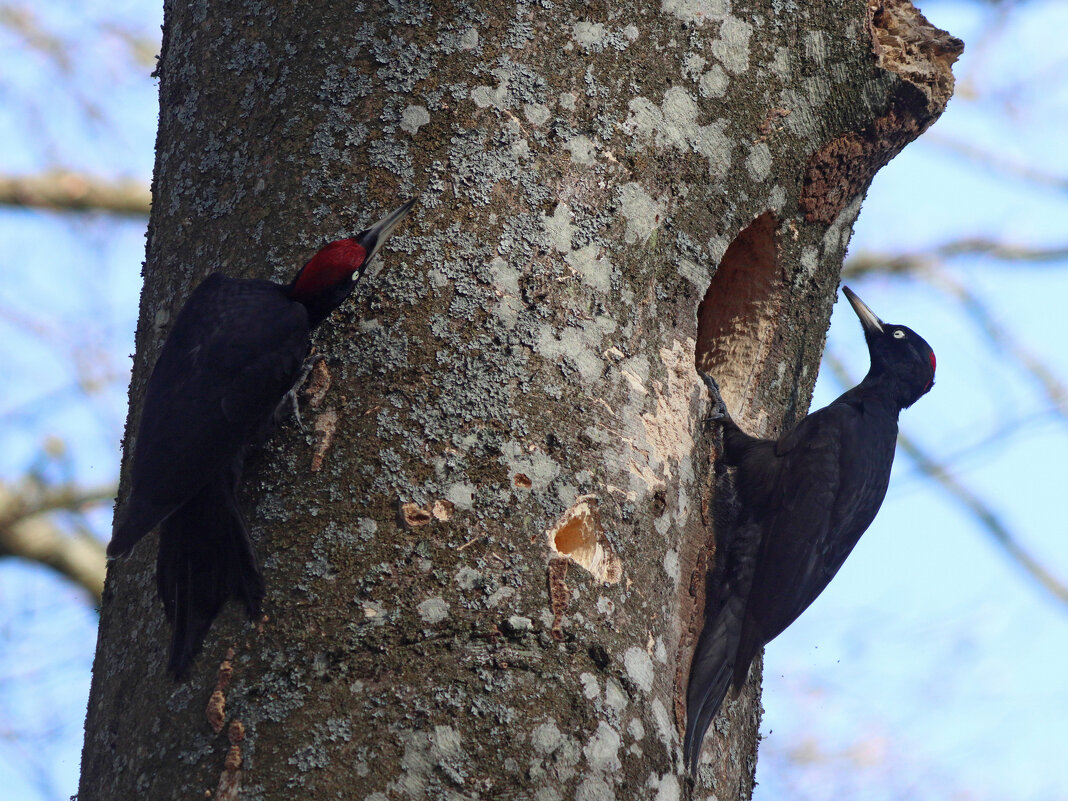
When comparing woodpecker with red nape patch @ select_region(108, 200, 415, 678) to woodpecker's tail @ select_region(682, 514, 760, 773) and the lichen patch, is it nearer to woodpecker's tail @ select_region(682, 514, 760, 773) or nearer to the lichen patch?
the lichen patch

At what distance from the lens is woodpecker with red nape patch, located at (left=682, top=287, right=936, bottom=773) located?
2.41 m

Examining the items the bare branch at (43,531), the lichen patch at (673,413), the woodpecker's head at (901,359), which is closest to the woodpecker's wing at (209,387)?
the lichen patch at (673,413)

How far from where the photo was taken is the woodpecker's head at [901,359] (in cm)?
411

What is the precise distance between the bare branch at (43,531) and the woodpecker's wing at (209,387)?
3667 mm

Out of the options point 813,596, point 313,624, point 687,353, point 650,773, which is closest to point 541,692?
point 650,773

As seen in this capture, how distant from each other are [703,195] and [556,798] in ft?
4.50

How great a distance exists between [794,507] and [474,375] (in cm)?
147

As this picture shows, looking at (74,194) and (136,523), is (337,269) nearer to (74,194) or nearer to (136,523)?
(136,523)

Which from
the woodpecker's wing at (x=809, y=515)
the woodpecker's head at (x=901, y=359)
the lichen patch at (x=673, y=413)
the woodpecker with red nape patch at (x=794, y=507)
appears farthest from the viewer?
the woodpecker's head at (x=901, y=359)

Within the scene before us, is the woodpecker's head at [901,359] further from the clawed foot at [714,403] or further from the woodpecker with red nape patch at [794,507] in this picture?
the clawed foot at [714,403]

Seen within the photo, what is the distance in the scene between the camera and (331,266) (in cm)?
207

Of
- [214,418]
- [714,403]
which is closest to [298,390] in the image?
[214,418]

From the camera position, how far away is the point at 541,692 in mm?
1851

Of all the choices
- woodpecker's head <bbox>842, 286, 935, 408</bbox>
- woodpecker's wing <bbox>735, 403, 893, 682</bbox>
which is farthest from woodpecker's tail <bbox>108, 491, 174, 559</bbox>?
woodpecker's head <bbox>842, 286, 935, 408</bbox>
